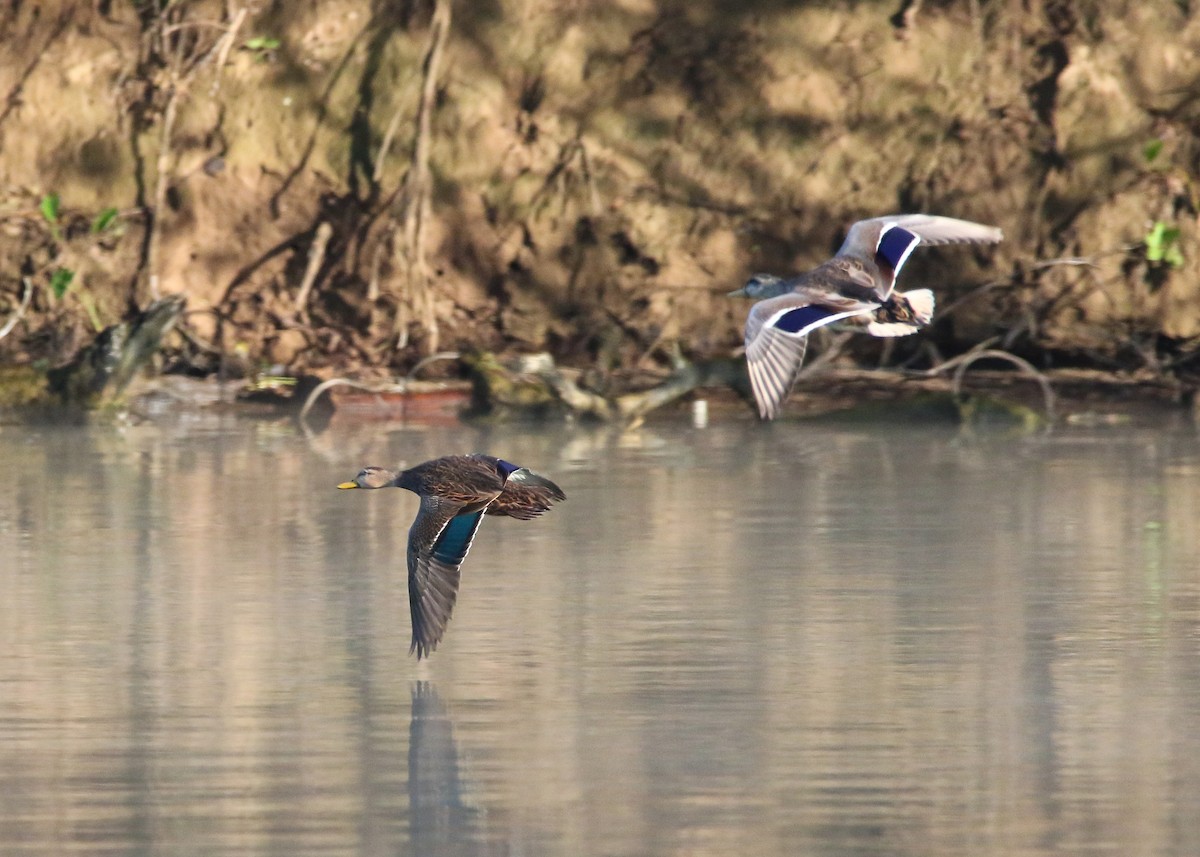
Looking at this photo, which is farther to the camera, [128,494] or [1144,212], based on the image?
[1144,212]

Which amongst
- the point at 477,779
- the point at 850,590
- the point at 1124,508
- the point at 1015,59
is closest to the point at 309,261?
the point at 1015,59

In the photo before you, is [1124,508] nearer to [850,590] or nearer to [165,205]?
[850,590]

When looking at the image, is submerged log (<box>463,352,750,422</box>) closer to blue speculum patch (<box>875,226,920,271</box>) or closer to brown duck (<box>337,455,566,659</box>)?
blue speculum patch (<box>875,226,920,271</box>)

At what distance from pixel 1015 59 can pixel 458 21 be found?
Result: 383cm

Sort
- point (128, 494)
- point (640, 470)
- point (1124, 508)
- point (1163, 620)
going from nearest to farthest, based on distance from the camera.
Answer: point (1163, 620) < point (1124, 508) < point (128, 494) < point (640, 470)

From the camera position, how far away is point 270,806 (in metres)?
5.07

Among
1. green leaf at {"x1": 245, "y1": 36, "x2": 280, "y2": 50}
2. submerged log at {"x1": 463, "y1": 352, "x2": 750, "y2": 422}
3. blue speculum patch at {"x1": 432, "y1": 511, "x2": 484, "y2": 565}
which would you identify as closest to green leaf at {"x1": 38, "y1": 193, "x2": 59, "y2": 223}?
green leaf at {"x1": 245, "y1": 36, "x2": 280, "y2": 50}

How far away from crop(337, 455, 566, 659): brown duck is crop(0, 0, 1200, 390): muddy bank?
340 inches

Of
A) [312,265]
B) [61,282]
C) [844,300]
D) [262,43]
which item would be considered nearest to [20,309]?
[61,282]

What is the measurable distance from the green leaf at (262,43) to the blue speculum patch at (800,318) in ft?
32.8

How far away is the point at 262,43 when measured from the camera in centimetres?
1722

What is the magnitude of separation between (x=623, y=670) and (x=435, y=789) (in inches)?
55.7

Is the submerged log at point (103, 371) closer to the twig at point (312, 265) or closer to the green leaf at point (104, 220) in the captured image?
the twig at point (312, 265)

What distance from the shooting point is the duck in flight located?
7.61 metres
